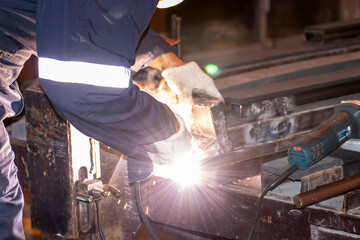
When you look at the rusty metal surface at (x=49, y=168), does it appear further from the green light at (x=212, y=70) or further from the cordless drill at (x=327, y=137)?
the green light at (x=212, y=70)

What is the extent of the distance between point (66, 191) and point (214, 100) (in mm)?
631

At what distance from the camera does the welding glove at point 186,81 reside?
6.82 feet

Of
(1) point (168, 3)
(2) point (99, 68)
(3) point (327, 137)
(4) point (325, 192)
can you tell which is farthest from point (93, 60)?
(3) point (327, 137)

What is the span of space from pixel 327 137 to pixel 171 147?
59 cm

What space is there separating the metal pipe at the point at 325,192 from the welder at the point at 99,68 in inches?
15.6

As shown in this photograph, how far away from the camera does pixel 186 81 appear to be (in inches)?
82.4

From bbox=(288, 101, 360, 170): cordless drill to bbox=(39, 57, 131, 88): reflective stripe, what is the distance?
0.69 m

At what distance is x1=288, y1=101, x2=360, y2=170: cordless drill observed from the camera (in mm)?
1802

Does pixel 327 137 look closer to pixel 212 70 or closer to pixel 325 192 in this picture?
pixel 325 192

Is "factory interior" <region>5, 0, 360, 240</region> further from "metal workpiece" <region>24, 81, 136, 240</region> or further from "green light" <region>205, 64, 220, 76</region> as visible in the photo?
"green light" <region>205, 64, 220, 76</region>

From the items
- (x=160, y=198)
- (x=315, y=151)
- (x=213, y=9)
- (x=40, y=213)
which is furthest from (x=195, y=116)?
(x=213, y=9)

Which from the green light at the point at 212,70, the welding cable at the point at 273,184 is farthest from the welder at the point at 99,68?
the green light at the point at 212,70

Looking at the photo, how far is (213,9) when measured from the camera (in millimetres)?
7762

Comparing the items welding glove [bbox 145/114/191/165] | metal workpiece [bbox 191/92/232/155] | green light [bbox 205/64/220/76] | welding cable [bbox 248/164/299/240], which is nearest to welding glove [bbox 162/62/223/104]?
metal workpiece [bbox 191/92/232/155]
